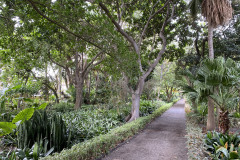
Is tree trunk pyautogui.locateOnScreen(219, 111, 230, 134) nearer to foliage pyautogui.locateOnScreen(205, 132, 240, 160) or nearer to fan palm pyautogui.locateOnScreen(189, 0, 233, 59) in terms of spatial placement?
foliage pyautogui.locateOnScreen(205, 132, 240, 160)

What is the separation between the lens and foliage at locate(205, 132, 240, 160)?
131 inches

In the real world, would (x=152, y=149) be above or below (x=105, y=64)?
below

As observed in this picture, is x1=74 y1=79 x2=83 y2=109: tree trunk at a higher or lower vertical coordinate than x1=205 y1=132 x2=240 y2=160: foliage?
higher

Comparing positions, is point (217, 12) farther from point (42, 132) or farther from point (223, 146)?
point (42, 132)

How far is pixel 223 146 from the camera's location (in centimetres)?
387

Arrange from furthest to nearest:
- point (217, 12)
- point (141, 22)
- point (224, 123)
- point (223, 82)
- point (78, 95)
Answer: point (78, 95)
point (141, 22)
point (217, 12)
point (223, 82)
point (224, 123)

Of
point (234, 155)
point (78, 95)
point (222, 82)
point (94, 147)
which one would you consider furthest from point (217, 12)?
point (78, 95)

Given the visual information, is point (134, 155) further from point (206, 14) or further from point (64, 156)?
point (206, 14)

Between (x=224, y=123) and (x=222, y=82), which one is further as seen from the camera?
(x=222, y=82)

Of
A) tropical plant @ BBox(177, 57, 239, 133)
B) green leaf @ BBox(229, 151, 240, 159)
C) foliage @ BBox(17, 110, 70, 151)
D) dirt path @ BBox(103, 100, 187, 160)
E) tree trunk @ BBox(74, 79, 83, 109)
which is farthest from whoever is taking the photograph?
tree trunk @ BBox(74, 79, 83, 109)

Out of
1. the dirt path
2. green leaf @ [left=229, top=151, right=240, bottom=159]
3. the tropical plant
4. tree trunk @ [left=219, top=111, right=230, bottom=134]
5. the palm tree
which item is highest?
the palm tree

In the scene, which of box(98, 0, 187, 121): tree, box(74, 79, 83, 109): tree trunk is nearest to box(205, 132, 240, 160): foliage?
box(98, 0, 187, 121): tree

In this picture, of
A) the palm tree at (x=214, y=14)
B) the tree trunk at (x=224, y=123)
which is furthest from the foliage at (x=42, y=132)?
the palm tree at (x=214, y=14)

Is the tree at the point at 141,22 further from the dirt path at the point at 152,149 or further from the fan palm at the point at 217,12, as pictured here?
the dirt path at the point at 152,149
